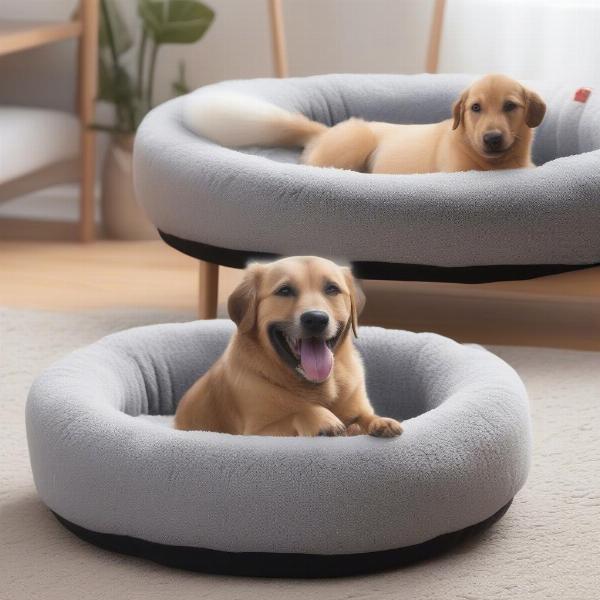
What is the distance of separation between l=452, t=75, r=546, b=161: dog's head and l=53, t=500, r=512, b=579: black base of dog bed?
45.2 inches

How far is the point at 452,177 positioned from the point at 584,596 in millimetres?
1150

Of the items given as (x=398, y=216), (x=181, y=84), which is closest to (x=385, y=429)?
(x=398, y=216)

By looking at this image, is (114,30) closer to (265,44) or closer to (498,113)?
(265,44)

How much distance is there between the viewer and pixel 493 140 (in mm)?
2654

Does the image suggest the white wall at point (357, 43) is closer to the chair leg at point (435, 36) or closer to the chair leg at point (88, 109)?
the chair leg at point (435, 36)

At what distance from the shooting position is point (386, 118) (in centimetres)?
347

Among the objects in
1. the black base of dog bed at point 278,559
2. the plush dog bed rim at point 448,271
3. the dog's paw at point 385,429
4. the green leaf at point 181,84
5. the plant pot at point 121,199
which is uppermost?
the dog's paw at point 385,429

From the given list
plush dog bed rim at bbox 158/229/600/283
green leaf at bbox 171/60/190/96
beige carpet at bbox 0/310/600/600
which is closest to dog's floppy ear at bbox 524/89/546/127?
Result: plush dog bed rim at bbox 158/229/600/283

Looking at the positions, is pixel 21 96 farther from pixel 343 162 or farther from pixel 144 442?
pixel 144 442

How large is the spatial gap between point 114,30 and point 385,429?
101 inches

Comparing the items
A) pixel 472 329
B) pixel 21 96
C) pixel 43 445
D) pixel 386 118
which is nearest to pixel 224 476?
pixel 43 445

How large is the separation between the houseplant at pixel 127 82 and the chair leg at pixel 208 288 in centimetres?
107

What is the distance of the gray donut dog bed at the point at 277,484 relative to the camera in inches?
64.3

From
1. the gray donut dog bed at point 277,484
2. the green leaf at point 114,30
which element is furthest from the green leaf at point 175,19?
the gray donut dog bed at point 277,484
